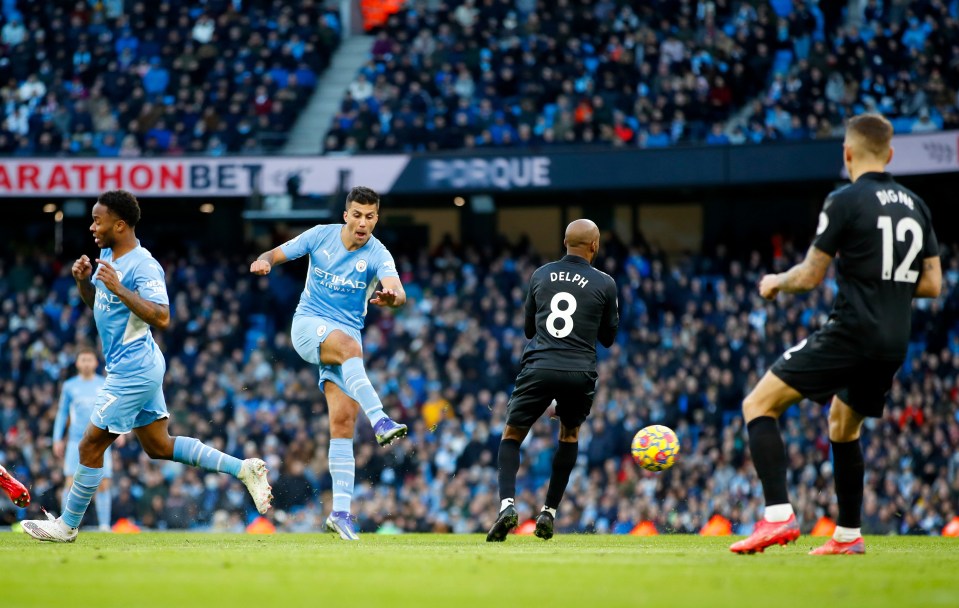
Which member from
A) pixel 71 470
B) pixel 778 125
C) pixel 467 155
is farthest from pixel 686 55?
pixel 71 470

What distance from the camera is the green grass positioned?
541cm

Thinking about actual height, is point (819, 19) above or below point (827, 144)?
above

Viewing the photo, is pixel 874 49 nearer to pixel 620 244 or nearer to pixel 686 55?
pixel 686 55

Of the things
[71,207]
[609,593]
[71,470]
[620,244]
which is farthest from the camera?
[71,207]

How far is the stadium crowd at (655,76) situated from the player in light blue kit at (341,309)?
15145mm

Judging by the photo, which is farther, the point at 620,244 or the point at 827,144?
the point at 620,244

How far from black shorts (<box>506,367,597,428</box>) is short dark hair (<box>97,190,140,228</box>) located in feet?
10.3

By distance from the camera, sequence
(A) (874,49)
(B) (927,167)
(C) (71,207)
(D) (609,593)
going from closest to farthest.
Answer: (D) (609,593) < (B) (927,167) < (A) (874,49) < (C) (71,207)

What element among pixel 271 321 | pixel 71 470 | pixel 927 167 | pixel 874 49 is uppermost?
pixel 874 49

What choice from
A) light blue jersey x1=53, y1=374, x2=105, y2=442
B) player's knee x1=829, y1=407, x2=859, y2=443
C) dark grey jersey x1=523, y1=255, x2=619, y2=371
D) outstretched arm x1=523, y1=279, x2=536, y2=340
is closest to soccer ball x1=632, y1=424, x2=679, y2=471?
dark grey jersey x1=523, y1=255, x2=619, y2=371

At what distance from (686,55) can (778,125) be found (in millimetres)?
2570

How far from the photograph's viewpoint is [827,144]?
23562mm

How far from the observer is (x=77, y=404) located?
49.4 feet

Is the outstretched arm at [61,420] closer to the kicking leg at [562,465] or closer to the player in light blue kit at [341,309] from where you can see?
the player in light blue kit at [341,309]
